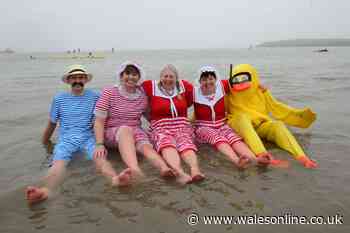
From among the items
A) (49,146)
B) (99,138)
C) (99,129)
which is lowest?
(49,146)

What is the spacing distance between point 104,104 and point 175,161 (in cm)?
154

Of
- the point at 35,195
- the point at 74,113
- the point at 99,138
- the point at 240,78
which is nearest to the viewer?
the point at 35,195

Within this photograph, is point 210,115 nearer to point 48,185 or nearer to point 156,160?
point 156,160

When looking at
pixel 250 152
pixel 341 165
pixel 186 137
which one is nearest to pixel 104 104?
pixel 186 137

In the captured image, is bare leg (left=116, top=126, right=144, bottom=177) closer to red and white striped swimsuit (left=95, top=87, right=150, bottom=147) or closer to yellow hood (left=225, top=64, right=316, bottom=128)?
red and white striped swimsuit (left=95, top=87, right=150, bottom=147)

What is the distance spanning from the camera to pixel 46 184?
479cm

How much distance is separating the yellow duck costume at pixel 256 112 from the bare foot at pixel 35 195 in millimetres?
3317

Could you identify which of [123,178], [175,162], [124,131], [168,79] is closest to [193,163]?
[175,162]

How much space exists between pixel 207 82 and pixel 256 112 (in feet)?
3.90

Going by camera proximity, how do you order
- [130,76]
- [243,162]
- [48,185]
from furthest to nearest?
1. [130,76]
2. [243,162]
3. [48,185]

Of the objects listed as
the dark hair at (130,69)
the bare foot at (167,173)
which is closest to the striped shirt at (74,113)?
the dark hair at (130,69)

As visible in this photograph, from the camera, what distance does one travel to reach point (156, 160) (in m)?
5.23

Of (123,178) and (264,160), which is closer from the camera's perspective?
(123,178)

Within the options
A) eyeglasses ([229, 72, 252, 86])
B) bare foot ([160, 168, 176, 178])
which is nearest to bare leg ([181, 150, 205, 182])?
bare foot ([160, 168, 176, 178])
